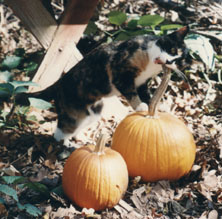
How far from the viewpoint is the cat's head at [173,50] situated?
121 inches

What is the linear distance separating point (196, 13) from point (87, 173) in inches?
132

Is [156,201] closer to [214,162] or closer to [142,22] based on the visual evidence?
[214,162]

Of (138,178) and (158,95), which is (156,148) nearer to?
(138,178)

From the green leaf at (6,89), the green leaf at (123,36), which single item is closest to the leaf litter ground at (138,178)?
the green leaf at (6,89)

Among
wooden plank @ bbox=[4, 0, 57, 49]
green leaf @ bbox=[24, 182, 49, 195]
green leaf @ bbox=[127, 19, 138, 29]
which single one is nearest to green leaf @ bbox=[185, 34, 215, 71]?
green leaf @ bbox=[127, 19, 138, 29]

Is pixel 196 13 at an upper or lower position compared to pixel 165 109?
upper

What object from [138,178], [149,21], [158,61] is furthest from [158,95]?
[149,21]

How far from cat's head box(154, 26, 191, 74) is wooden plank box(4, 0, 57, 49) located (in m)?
1.21

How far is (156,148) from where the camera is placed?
2646 mm

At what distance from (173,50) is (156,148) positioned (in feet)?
3.04

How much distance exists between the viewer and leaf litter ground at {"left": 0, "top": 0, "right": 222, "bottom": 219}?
2449 millimetres

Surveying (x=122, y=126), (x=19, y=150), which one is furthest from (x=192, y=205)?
(x=19, y=150)

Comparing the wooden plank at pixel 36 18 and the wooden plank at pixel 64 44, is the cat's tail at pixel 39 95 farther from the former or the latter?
the wooden plank at pixel 36 18

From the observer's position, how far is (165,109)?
3.92 meters
